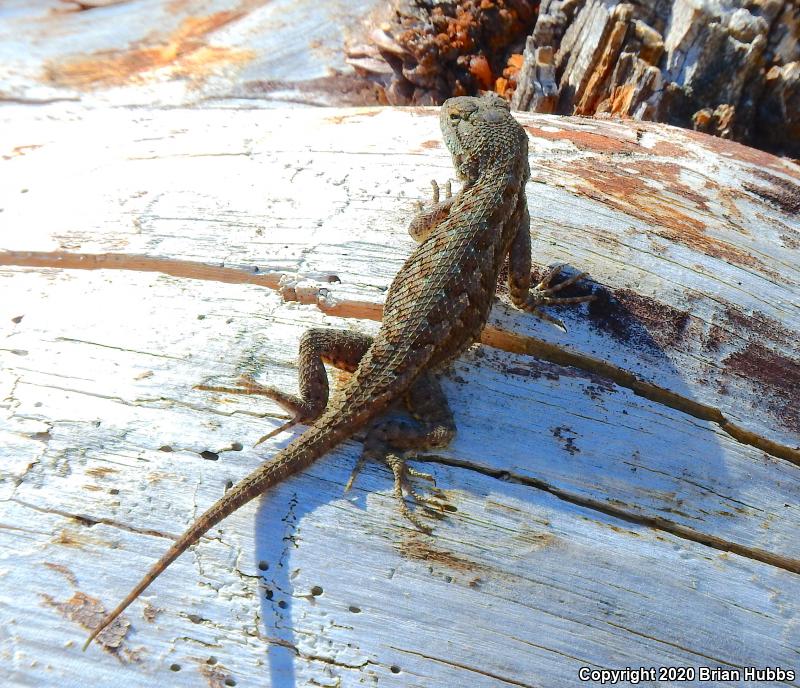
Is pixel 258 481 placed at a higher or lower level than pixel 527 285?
lower

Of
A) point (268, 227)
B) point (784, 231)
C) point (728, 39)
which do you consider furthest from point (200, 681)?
point (728, 39)

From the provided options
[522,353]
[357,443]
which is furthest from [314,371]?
[522,353]

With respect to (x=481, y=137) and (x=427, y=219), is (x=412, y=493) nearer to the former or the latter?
(x=427, y=219)

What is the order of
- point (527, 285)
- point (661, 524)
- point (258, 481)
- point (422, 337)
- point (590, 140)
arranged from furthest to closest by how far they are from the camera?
point (590, 140)
point (527, 285)
point (422, 337)
point (661, 524)
point (258, 481)

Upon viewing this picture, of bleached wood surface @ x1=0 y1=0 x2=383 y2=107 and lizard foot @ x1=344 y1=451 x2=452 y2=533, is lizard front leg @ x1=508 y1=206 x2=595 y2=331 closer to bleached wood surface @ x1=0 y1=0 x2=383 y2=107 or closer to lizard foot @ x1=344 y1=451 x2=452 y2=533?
lizard foot @ x1=344 y1=451 x2=452 y2=533

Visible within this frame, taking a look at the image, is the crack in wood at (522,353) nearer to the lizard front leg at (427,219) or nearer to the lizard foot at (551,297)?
the lizard foot at (551,297)

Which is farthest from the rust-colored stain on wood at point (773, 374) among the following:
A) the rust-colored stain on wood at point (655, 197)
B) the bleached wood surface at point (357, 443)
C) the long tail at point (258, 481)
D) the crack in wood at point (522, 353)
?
the long tail at point (258, 481)

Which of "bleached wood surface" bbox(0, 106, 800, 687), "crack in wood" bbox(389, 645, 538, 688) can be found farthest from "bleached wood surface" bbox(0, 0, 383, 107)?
"crack in wood" bbox(389, 645, 538, 688)
